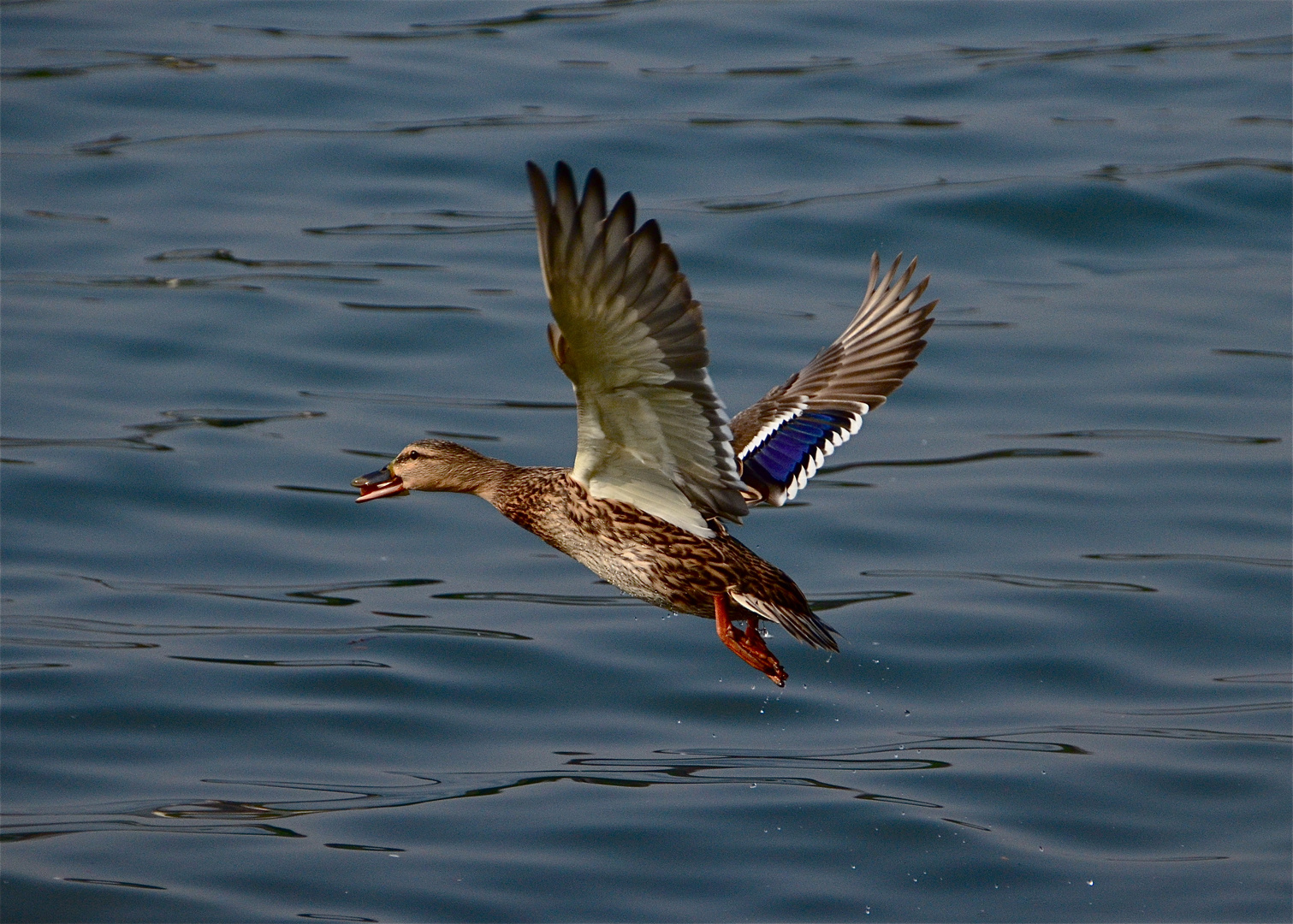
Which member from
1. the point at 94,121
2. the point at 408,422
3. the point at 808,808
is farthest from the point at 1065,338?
the point at 94,121

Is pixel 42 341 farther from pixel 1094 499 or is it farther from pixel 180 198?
pixel 1094 499

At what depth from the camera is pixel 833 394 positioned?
683 centimetres

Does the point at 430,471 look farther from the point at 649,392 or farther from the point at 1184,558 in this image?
the point at 1184,558

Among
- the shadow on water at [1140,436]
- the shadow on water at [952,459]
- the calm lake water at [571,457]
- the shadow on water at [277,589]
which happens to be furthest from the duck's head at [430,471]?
the shadow on water at [1140,436]

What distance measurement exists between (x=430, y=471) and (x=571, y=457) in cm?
498

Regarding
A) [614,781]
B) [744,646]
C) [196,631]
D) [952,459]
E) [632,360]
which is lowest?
[614,781]

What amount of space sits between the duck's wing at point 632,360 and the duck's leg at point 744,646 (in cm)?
25

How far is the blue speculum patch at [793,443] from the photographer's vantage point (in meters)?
6.46

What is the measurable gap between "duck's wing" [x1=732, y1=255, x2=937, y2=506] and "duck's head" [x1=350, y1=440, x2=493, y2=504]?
956 mm

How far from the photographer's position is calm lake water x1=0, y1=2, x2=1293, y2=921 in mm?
8406

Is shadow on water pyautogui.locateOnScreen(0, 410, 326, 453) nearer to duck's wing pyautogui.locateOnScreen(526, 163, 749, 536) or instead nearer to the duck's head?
the duck's head

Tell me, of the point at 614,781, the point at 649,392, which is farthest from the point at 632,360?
the point at 614,781

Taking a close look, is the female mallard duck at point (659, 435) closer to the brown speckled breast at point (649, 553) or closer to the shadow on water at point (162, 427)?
the brown speckled breast at point (649, 553)

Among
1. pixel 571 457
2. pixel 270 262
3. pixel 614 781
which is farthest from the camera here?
pixel 270 262
